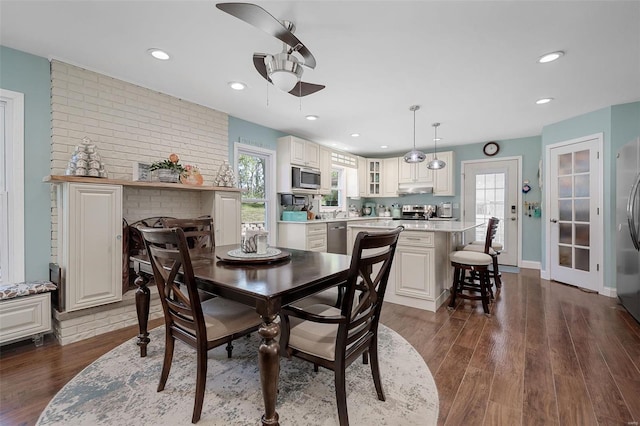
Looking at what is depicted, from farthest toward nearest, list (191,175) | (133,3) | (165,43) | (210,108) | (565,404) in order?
(210,108), (191,175), (165,43), (133,3), (565,404)

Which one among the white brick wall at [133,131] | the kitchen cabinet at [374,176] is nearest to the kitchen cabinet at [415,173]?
the kitchen cabinet at [374,176]

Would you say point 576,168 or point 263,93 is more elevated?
point 263,93

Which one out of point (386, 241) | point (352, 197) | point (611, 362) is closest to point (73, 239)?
point (386, 241)

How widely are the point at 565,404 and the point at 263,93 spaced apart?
3.59 meters

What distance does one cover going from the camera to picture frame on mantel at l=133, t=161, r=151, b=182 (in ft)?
9.67

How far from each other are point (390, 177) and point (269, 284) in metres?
5.55

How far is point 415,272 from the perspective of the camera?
10.6 feet

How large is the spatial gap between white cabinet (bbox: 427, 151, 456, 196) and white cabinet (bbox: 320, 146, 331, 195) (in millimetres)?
2179

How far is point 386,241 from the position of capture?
4.76ft

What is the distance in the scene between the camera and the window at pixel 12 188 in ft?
7.79

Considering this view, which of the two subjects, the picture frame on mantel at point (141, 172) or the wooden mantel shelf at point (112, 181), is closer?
the wooden mantel shelf at point (112, 181)

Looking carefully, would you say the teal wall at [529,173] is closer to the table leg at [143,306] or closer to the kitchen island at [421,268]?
the kitchen island at [421,268]

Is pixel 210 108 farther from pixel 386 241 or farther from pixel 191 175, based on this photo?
pixel 386 241

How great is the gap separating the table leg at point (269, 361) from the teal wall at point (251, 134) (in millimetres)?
3200
